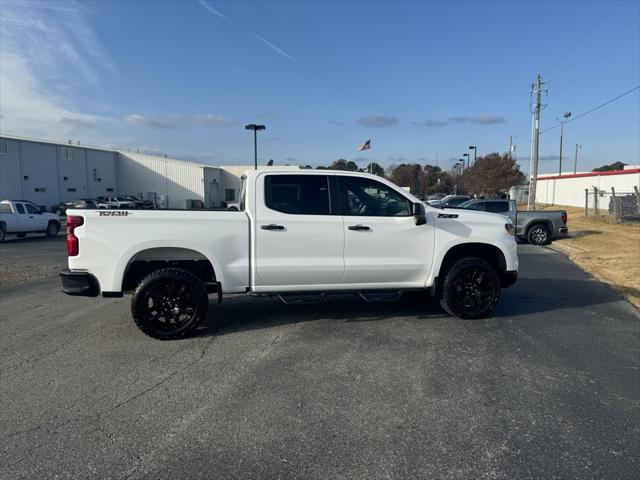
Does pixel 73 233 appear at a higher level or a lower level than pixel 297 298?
higher

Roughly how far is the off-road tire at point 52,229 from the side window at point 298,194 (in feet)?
63.8

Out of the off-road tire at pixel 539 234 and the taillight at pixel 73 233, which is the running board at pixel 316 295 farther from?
the off-road tire at pixel 539 234

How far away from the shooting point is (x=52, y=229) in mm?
21375

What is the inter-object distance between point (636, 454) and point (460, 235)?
11.2 ft

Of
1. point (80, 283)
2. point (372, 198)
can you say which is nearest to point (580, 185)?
point (372, 198)

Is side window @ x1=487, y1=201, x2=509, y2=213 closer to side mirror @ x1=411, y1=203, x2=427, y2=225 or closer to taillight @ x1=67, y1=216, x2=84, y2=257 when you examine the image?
side mirror @ x1=411, y1=203, x2=427, y2=225

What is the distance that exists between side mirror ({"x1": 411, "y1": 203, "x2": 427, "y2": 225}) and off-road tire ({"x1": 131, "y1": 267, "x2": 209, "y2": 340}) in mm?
2789

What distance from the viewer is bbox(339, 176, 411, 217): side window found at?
5.93 meters

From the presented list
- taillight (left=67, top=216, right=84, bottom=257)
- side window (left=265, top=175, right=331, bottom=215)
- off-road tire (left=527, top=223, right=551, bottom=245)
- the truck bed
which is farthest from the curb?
taillight (left=67, top=216, right=84, bottom=257)

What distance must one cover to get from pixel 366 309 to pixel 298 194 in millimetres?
2181

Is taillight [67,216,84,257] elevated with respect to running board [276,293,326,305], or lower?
elevated

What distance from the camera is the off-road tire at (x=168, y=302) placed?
5316 mm

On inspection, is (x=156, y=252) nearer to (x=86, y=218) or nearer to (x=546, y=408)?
(x=86, y=218)

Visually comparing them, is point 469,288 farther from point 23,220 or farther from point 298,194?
point 23,220
